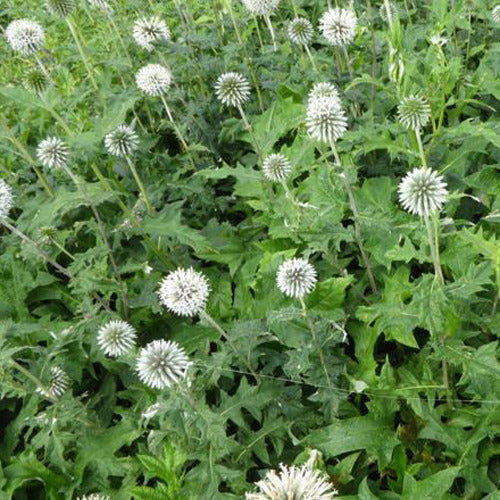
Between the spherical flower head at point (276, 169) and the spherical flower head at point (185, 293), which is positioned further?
the spherical flower head at point (276, 169)

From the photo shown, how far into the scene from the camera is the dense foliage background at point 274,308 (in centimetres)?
208

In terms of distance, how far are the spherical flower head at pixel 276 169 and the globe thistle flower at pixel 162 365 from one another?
33.0 inches

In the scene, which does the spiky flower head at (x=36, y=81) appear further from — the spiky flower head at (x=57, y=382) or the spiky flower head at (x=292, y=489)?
the spiky flower head at (x=292, y=489)

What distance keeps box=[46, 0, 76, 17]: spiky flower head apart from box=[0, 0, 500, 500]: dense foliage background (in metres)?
0.39

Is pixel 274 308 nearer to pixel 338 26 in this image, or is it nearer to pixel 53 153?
pixel 53 153

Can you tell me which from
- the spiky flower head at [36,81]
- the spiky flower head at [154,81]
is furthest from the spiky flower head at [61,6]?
the spiky flower head at [154,81]

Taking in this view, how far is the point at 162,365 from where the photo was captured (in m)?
2.05

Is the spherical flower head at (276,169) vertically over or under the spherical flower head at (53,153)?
under

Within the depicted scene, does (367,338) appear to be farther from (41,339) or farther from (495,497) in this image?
(41,339)

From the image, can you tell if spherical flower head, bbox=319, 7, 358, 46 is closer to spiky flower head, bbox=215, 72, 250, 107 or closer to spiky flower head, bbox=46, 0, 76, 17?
spiky flower head, bbox=215, 72, 250, 107

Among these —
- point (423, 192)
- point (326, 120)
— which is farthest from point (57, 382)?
point (423, 192)

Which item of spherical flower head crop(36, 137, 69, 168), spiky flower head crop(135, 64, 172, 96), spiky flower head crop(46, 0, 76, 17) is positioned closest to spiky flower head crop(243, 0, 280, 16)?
spiky flower head crop(135, 64, 172, 96)

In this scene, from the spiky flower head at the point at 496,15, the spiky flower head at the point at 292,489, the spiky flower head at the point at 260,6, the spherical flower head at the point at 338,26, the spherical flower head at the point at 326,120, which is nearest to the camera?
the spiky flower head at the point at 292,489

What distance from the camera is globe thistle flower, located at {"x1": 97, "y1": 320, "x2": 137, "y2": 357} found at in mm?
2402
